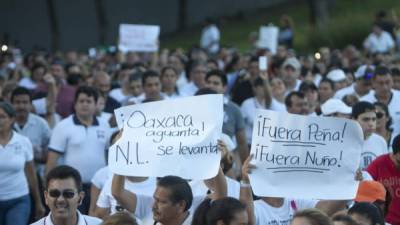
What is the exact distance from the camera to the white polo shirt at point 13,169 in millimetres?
10531

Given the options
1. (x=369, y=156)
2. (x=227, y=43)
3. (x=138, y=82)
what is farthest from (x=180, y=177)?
(x=227, y=43)

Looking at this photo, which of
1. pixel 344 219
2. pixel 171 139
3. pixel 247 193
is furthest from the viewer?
pixel 171 139

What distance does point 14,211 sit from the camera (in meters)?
10.5

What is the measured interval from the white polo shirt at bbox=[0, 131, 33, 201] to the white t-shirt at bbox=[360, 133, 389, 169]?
3131 mm

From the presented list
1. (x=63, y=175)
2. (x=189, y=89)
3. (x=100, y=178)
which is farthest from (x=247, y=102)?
(x=63, y=175)

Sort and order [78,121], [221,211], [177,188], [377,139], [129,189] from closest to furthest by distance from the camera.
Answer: [221,211]
[177,188]
[129,189]
[377,139]
[78,121]

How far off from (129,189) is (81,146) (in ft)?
9.27

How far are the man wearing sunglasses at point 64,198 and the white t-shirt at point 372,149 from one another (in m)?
3.36

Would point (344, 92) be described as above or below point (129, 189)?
above

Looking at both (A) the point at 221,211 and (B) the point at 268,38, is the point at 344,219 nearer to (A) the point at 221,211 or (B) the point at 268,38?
(A) the point at 221,211

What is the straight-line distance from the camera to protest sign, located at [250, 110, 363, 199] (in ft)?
26.0

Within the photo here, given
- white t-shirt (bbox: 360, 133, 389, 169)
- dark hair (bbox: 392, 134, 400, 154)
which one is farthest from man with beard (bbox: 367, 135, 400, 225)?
white t-shirt (bbox: 360, 133, 389, 169)

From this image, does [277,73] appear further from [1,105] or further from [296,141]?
[296,141]

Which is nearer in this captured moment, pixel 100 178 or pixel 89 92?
pixel 100 178
